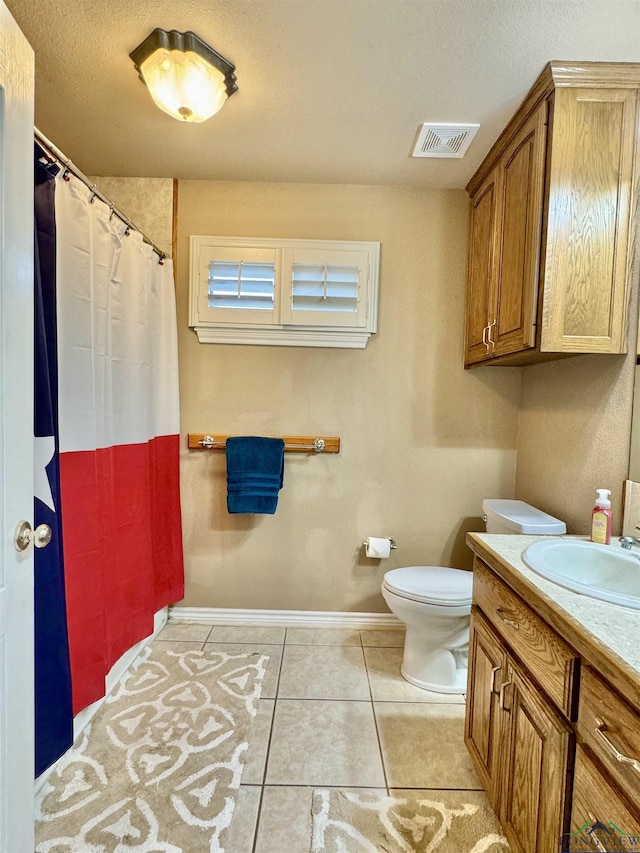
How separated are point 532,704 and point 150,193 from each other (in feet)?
8.62

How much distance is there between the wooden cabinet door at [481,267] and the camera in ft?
5.81

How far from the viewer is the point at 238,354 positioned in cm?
212

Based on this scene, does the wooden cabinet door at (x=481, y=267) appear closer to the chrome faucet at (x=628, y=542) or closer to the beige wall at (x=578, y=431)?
the beige wall at (x=578, y=431)

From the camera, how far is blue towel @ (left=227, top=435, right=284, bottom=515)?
6.61ft

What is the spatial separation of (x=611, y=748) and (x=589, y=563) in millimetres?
600

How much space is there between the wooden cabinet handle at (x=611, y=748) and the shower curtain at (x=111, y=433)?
1449mm

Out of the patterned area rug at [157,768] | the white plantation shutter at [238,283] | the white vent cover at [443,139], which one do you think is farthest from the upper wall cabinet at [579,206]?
the patterned area rug at [157,768]

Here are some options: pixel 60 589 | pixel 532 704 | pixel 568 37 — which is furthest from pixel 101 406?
pixel 568 37

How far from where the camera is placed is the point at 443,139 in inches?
66.2

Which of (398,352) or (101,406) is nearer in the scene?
(101,406)

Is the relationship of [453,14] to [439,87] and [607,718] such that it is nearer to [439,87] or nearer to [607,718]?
[439,87]

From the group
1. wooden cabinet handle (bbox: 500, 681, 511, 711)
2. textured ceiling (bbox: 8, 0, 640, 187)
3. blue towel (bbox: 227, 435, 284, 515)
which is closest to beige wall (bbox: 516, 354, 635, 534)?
wooden cabinet handle (bbox: 500, 681, 511, 711)

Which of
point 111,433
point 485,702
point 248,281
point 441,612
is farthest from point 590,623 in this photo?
point 248,281

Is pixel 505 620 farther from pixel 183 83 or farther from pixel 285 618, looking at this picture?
pixel 183 83
